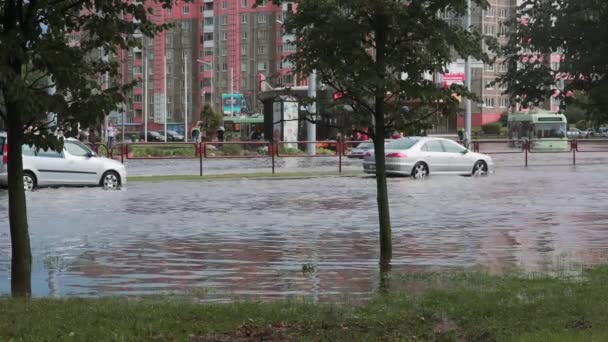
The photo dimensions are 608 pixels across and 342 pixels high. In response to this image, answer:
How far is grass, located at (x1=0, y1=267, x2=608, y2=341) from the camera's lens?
247 inches

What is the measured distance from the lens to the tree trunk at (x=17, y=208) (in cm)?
787

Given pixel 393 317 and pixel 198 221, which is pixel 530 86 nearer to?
pixel 393 317

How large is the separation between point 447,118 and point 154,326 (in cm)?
481

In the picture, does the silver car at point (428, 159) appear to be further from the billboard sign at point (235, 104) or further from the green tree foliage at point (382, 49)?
the billboard sign at point (235, 104)

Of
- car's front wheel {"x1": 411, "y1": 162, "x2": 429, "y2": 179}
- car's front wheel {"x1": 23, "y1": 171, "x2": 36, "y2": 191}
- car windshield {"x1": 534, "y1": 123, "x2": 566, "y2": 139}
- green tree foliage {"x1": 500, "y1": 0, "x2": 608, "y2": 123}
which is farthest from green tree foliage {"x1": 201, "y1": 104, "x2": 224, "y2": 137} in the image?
green tree foliage {"x1": 500, "y1": 0, "x2": 608, "y2": 123}

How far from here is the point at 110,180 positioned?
26.0 metres

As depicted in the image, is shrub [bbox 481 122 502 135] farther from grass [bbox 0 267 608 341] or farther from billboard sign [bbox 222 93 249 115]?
grass [bbox 0 267 608 341]

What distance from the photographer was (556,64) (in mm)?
10797

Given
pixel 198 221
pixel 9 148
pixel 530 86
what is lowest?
pixel 198 221

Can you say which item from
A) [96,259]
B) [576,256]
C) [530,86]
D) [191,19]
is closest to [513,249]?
[576,256]

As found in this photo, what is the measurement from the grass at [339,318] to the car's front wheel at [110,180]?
18074 mm

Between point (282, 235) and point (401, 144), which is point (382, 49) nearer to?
point (282, 235)

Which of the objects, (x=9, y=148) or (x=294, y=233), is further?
(x=294, y=233)

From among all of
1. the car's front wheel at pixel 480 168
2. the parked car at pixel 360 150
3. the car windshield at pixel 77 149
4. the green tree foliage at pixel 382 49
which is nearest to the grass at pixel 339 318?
the green tree foliage at pixel 382 49
